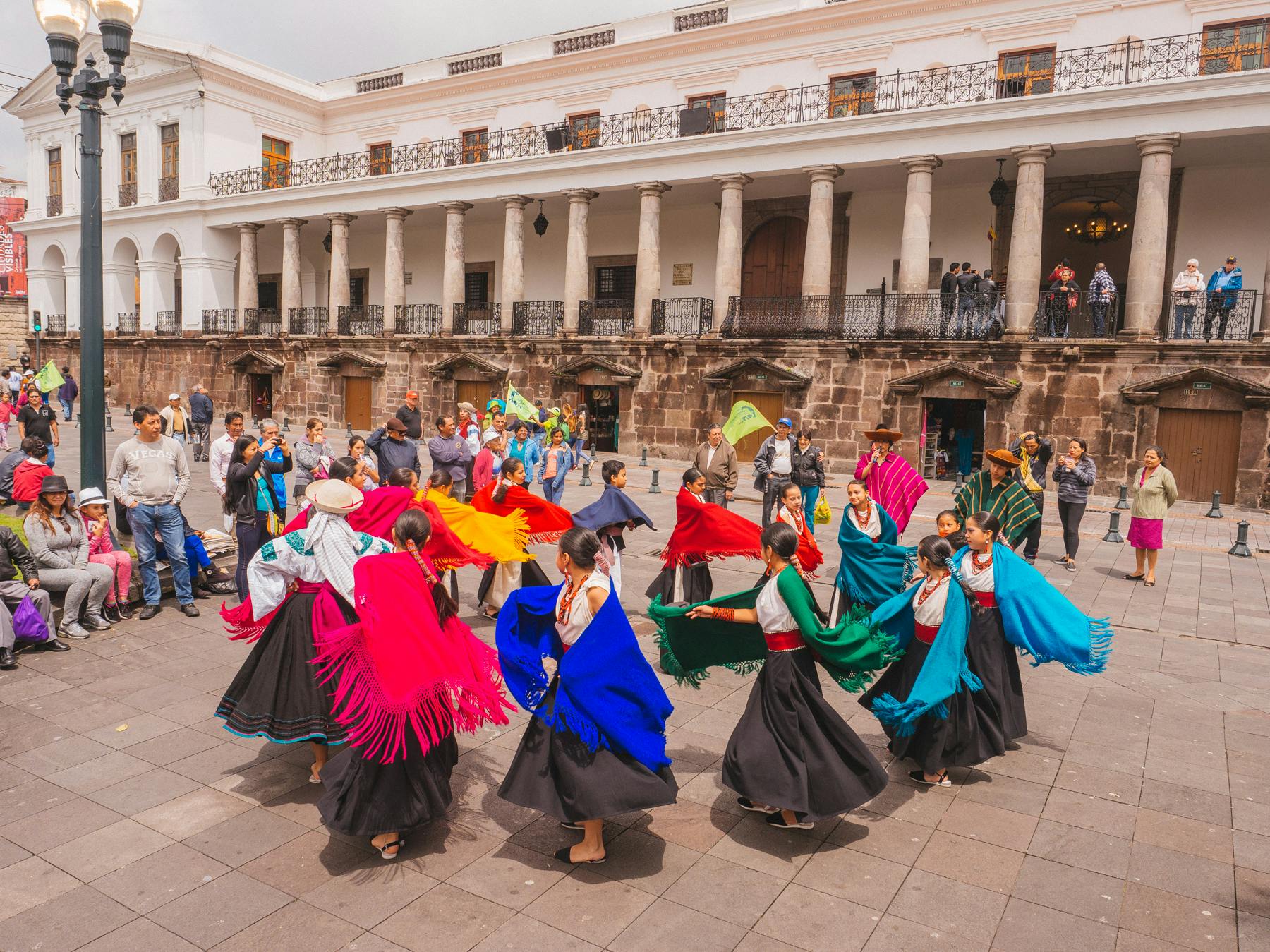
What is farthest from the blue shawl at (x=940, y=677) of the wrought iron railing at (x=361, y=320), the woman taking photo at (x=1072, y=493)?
the wrought iron railing at (x=361, y=320)

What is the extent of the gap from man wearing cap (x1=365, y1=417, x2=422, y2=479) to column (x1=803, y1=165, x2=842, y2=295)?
588 inches

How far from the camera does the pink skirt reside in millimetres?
10766

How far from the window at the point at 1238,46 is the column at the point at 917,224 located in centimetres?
620

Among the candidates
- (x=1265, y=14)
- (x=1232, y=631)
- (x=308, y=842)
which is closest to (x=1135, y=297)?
(x=1265, y=14)

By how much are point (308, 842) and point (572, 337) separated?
22.0 meters

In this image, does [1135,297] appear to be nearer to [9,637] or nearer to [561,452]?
[561,452]

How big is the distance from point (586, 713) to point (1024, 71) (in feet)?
78.9

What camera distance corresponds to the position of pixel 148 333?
3553 cm

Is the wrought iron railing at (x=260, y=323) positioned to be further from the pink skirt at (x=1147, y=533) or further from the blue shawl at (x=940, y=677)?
the blue shawl at (x=940, y=677)

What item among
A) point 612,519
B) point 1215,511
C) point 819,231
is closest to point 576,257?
point 819,231

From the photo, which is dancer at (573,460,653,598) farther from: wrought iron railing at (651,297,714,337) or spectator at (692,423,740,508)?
wrought iron railing at (651,297,714,337)

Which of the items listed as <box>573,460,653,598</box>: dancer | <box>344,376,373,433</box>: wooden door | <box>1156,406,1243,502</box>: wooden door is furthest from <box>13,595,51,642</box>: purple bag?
<box>344,376,373,433</box>: wooden door

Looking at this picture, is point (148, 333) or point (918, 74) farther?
point (148, 333)

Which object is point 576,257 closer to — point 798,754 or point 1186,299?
point 1186,299
